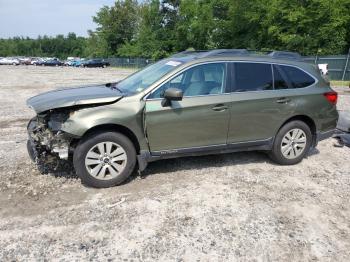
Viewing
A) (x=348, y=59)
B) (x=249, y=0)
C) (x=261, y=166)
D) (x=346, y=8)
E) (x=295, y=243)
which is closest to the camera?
(x=295, y=243)

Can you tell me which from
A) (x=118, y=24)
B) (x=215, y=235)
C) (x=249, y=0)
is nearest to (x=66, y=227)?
(x=215, y=235)

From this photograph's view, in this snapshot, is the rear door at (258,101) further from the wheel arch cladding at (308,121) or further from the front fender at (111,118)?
the front fender at (111,118)

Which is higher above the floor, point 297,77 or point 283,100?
point 297,77

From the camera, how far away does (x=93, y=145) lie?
4.41 metres

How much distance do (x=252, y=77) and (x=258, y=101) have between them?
1.27ft

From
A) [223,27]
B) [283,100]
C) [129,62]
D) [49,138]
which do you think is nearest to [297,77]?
[283,100]

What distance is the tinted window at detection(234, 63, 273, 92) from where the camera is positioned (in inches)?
201

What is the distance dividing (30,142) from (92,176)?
1069mm

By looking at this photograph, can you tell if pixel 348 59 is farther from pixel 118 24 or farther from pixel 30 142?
pixel 118 24

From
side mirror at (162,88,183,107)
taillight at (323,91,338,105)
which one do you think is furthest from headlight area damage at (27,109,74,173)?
taillight at (323,91,338,105)

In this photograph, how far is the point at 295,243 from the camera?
349cm

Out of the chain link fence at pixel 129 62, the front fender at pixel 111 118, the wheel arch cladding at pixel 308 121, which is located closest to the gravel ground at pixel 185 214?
the wheel arch cladding at pixel 308 121

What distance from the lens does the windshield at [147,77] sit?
4.85 meters

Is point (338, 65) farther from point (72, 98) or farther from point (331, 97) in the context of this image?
point (72, 98)
